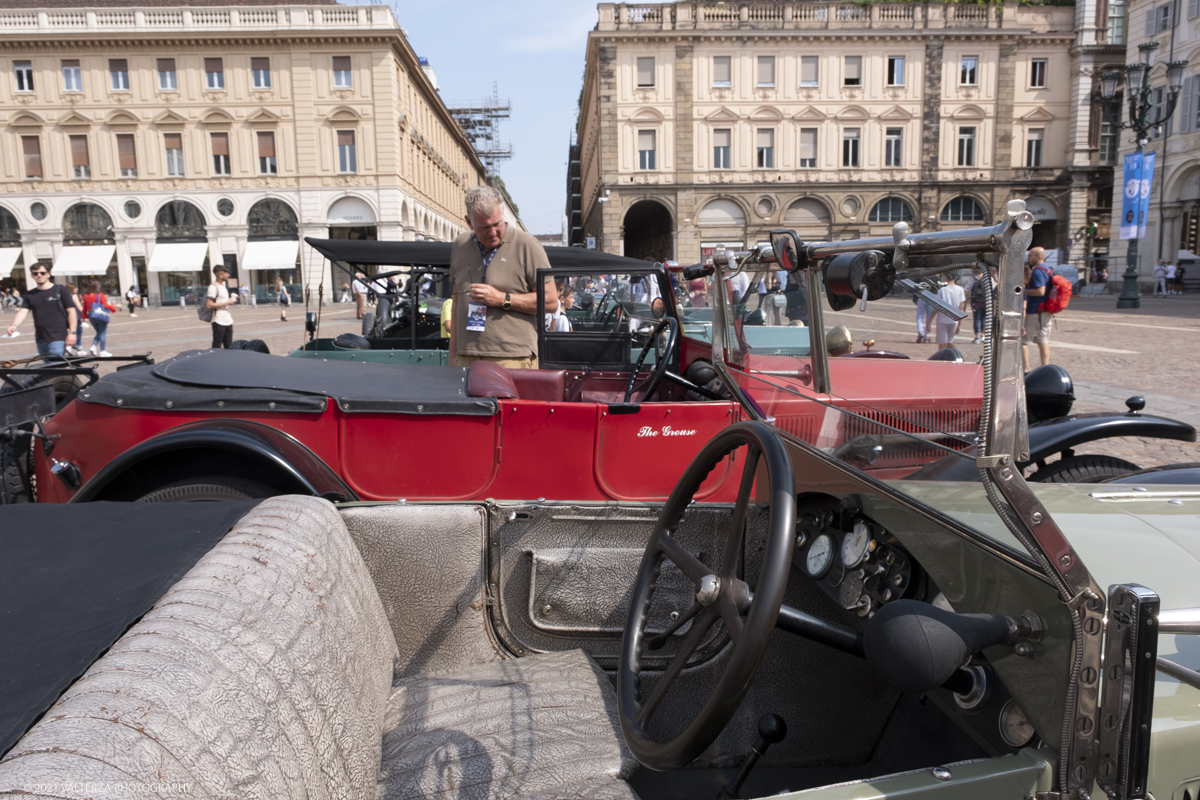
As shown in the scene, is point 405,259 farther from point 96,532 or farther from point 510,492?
point 96,532

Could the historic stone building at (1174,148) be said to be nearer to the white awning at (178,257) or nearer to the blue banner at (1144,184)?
the blue banner at (1144,184)

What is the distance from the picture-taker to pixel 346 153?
42.5 m

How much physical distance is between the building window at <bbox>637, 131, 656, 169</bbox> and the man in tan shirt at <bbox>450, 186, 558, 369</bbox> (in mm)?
41714

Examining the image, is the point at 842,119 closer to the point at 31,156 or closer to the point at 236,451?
the point at 31,156

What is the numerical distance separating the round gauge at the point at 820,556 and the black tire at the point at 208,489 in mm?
2358

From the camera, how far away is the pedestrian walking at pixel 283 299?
30594 mm

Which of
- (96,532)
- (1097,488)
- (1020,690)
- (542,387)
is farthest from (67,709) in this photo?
(542,387)

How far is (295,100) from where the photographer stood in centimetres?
4181

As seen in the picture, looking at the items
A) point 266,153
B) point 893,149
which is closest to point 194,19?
point 266,153

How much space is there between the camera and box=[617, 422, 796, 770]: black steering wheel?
51.4 inches

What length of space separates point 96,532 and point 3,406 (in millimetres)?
2438

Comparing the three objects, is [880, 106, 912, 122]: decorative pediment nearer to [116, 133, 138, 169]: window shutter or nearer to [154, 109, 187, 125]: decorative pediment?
[154, 109, 187, 125]: decorative pediment

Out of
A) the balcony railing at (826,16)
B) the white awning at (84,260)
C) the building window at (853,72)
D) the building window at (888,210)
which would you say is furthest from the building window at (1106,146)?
the white awning at (84,260)

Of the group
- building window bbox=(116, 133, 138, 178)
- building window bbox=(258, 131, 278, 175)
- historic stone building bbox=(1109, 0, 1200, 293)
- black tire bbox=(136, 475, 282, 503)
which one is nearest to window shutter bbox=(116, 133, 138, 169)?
building window bbox=(116, 133, 138, 178)
